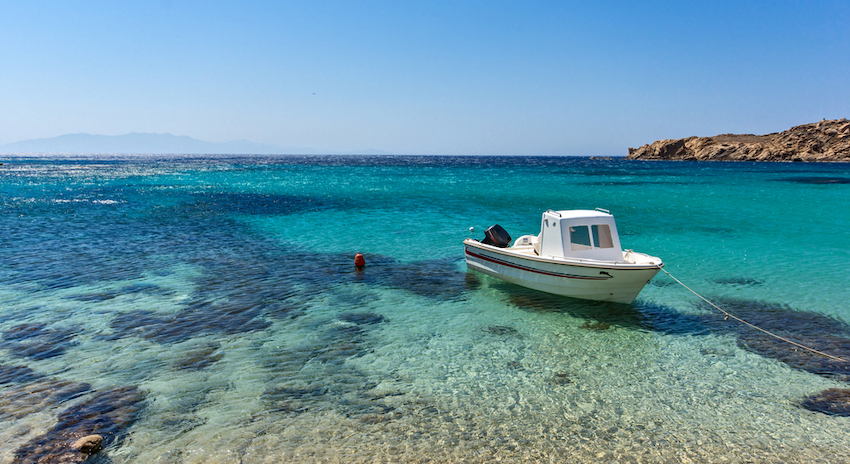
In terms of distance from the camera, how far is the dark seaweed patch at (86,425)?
273 inches

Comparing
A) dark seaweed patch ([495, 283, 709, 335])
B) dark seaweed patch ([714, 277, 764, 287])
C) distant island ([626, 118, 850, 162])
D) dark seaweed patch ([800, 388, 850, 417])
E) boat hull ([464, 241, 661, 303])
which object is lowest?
dark seaweed patch ([800, 388, 850, 417])

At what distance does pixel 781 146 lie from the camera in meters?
128

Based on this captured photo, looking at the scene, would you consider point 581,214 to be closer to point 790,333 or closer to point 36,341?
point 790,333

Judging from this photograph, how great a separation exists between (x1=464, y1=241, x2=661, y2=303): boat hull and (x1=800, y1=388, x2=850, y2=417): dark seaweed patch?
482cm

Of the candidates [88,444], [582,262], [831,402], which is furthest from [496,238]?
[88,444]

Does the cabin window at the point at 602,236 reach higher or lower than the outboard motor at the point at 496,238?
higher

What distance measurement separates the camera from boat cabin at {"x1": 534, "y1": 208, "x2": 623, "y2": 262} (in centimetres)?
1471

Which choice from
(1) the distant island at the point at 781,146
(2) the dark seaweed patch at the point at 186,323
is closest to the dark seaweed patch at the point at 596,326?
(2) the dark seaweed patch at the point at 186,323

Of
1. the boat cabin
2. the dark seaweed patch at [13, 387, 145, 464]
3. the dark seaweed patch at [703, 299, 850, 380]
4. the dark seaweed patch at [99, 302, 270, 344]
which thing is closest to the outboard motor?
the boat cabin

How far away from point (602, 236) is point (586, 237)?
56cm

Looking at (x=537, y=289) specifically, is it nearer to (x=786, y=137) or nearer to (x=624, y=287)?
(x=624, y=287)

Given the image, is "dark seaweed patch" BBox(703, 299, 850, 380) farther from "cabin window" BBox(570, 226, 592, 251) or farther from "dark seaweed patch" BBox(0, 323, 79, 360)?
"dark seaweed patch" BBox(0, 323, 79, 360)

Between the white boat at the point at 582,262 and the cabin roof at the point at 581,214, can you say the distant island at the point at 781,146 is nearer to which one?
the cabin roof at the point at 581,214

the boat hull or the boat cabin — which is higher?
the boat cabin
